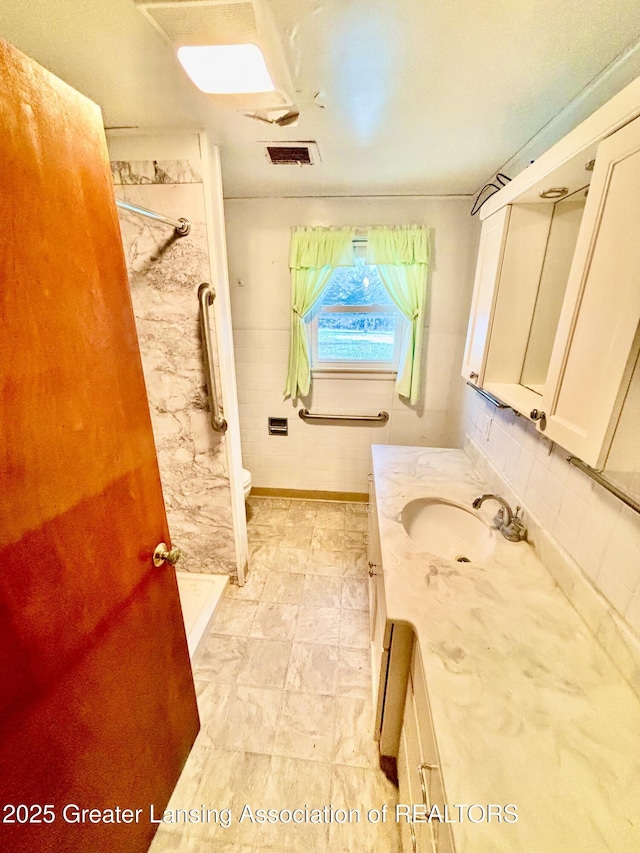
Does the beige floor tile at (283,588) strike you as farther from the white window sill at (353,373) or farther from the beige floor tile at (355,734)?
the white window sill at (353,373)

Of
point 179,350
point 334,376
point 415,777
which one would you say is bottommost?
point 415,777

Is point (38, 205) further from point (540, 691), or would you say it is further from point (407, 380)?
point (407, 380)

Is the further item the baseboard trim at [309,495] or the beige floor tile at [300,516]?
the baseboard trim at [309,495]

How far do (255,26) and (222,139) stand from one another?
2.54 ft

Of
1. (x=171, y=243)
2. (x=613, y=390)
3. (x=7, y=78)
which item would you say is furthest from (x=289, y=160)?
(x=613, y=390)

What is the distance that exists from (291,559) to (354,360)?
1.52 meters

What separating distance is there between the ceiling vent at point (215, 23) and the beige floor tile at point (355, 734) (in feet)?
7.46

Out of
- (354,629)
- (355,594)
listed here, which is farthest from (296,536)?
(354,629)

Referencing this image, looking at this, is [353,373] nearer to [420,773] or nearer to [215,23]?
[215,23]

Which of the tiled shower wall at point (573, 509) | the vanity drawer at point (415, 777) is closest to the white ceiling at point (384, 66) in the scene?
the tiled shower wall at point (573, 509)

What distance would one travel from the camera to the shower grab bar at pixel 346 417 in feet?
8.22

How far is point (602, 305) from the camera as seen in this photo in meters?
0.74

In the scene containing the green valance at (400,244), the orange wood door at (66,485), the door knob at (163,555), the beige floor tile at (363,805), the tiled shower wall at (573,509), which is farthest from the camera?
the green valance at (400,244)

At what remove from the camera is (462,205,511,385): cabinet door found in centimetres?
123
